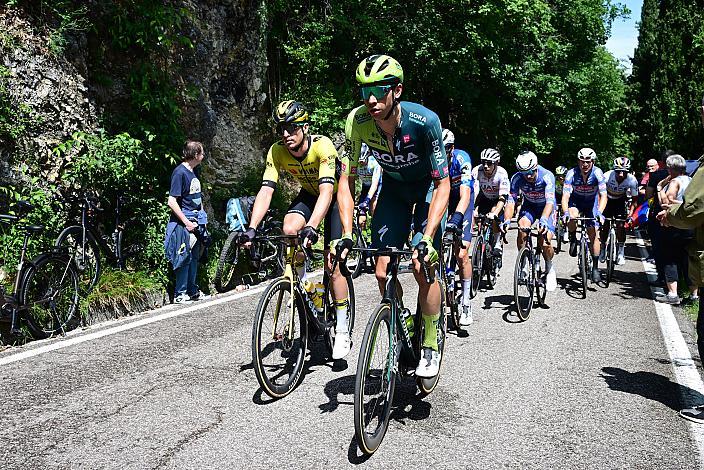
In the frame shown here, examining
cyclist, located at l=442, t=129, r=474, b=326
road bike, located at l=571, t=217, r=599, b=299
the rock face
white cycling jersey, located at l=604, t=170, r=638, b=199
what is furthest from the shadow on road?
the rock face

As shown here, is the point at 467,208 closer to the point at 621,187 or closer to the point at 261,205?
the point at 261,205

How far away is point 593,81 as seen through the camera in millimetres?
31250

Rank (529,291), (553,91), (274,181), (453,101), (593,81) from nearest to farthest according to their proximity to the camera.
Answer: (274,181) < (529,291) < (453,101) < (553,91) < (593,81)

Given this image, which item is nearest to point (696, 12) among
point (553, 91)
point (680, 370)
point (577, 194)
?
point (553, 91)

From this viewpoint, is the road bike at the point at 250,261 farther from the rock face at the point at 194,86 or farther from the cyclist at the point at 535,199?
the cyclist at the point at 535,199

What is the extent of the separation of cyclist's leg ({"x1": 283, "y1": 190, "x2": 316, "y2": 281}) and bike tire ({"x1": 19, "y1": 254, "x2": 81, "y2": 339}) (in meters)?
2.69

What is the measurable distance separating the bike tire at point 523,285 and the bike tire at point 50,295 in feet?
16.3

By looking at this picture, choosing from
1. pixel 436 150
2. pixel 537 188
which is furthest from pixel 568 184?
pixel 436 150

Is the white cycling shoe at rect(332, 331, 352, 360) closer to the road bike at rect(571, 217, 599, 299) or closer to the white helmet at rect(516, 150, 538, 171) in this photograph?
the white helmet at rect(516, 150, 538, 171)

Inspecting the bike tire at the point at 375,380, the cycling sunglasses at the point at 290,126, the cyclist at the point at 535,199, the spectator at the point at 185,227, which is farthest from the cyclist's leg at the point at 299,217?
the cyclist at the point at 535,199

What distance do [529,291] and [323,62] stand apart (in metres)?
11.6

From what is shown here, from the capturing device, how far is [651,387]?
5086mm

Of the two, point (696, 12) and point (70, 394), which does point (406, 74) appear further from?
point (70, 394)

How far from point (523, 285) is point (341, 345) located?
3.41m
